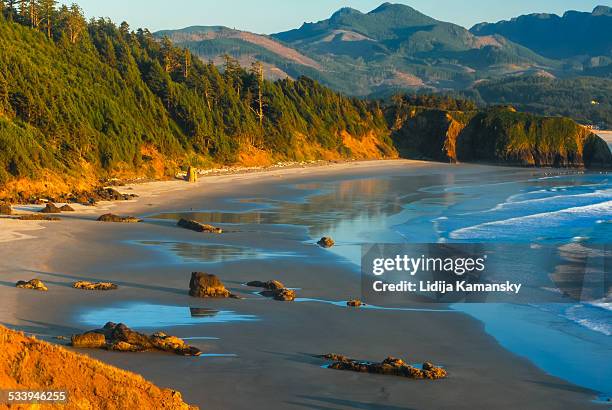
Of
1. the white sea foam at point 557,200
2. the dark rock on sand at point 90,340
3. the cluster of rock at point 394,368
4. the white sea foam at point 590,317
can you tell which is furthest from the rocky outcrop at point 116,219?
the cluster of rock at point 394,368

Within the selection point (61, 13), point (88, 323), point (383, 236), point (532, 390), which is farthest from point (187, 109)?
point (532, 390)

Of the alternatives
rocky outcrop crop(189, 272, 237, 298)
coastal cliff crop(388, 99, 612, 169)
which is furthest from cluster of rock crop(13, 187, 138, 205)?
coastal cliff crop(388, 99, 612, 169)

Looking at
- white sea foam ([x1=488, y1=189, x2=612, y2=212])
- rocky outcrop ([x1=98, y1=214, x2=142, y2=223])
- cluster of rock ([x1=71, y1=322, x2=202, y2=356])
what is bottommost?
white sea foam ([x1=488, y1=189, x2=612, y2=212])

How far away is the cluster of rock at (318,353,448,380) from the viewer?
13180 millimetres

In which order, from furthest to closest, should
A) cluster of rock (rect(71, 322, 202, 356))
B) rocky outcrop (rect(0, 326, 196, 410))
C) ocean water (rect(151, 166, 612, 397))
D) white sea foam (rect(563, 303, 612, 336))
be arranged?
white sea foam (rect(563, 303, 612, 336)) → ocean water (rect(151, 166, 612, 397)) → cluster of rock (rect(71, 322, 202, 356)) → rocky outcrop (rect(0, 326, 196, 410))

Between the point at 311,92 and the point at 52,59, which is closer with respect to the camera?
the point at 52,59

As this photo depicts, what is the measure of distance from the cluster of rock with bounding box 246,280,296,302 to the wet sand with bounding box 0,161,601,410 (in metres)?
0.33

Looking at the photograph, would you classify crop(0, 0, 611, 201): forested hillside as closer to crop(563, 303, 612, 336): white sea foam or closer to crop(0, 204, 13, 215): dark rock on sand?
crop(0, 204, 13, 215): dark rock on sand

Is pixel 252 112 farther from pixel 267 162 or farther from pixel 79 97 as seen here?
pixel 79 97

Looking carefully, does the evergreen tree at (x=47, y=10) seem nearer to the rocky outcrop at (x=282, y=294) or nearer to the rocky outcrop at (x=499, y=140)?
the rocky outcrop at (x=499, y=140)

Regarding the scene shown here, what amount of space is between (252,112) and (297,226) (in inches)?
2099

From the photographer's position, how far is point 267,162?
8275cm
